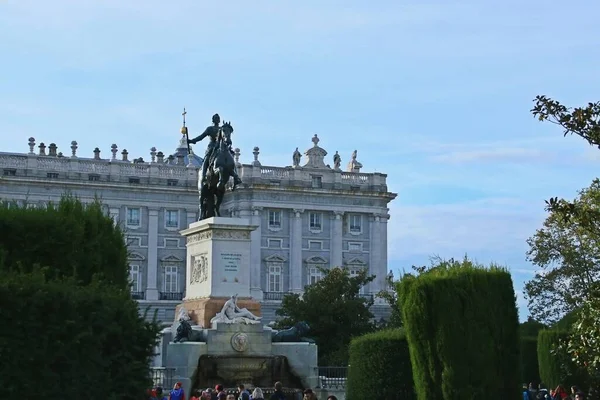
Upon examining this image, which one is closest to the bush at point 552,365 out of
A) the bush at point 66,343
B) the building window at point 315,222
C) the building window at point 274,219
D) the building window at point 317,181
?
the bush at point 66,343

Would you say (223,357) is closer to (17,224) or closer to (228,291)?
(228,291)

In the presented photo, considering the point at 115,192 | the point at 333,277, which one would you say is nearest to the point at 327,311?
the point at 333,277

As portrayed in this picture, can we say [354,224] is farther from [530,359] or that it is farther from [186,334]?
A: [186,334]

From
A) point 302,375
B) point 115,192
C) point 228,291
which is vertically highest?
point 115,192

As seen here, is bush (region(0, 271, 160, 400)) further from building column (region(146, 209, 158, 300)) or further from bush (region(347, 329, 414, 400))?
building column (region(146, 209, 158, 300))

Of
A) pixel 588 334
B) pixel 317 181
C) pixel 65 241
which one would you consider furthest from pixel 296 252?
pixel 588 334

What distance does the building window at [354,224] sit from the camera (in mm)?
99250

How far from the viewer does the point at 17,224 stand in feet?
74.5

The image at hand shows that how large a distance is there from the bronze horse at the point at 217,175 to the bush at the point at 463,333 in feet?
30.9

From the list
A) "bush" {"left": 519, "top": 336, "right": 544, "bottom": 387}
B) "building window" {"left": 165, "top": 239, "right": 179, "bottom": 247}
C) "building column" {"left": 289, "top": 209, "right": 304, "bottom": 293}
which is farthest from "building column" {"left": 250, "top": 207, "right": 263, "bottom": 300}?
"bush" {"left": 519, "top": 336, "right": 544, "bottom": 387}

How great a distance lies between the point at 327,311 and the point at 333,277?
182 inches

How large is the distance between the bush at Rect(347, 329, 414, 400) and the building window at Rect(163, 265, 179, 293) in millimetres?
66555

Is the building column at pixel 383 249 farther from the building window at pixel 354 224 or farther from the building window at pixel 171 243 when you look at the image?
the building window at pixel 171 243

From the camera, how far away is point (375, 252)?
98562 mm
